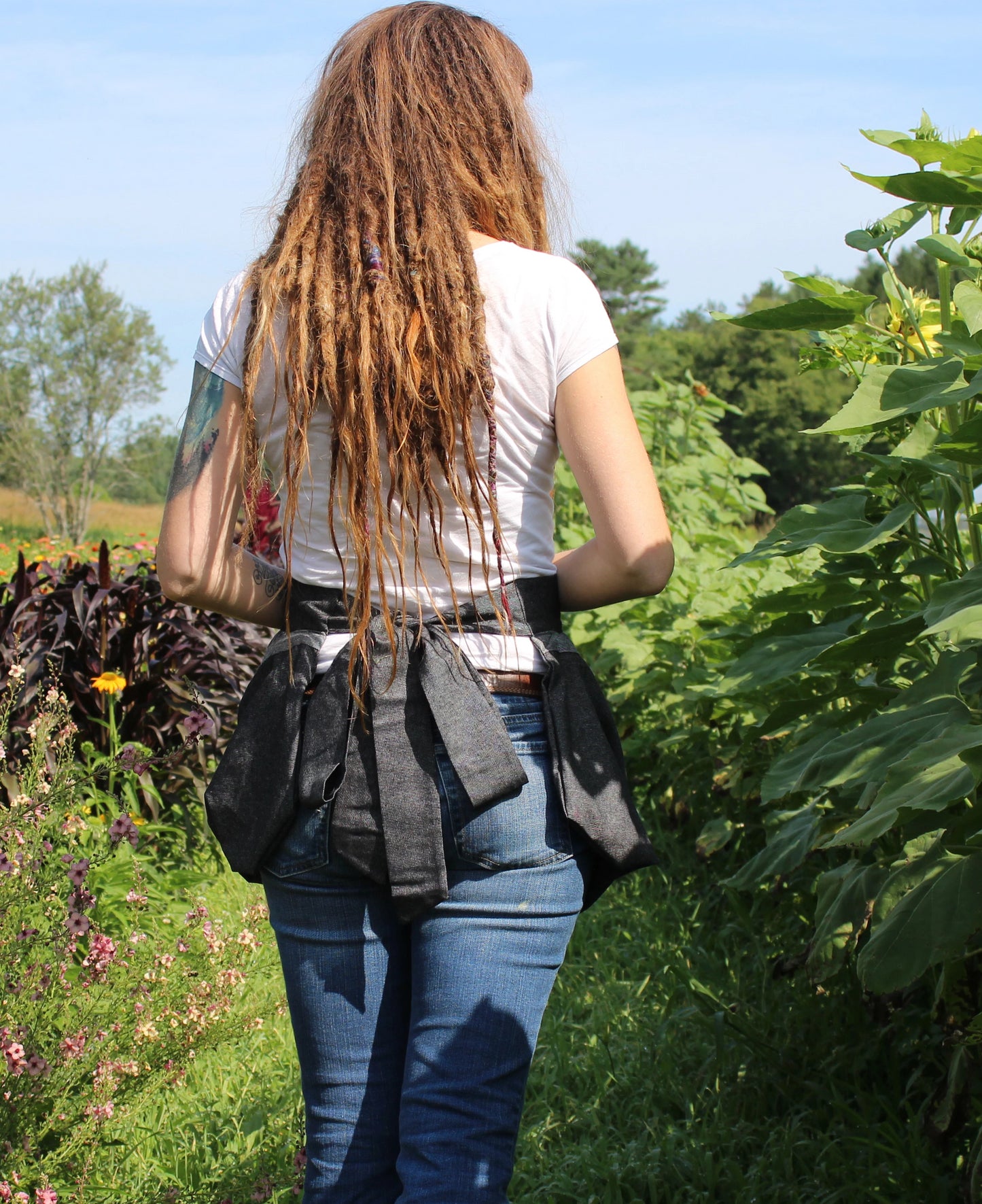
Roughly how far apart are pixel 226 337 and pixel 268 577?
344mm

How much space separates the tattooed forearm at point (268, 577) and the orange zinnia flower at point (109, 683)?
2.19 m

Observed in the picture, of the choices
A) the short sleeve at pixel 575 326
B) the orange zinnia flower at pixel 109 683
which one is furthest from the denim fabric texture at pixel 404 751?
the orange zinnia flower at pixel 109 683

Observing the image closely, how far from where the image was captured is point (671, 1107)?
2.42 meters

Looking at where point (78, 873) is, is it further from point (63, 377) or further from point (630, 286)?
point (630, 286)

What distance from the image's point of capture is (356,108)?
1375mm

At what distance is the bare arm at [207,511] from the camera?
1.36m

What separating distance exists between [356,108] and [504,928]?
0.93m

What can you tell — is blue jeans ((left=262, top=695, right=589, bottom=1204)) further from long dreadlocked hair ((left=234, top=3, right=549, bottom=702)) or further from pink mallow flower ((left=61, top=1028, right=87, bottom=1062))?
pink mallow flower ((left=61, top=1028, right=87, bottom=1062))

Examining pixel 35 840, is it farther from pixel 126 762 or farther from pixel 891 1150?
pixel 891 1150

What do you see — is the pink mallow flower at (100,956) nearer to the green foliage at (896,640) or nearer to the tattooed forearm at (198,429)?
the tattooed forearm at (198,429)

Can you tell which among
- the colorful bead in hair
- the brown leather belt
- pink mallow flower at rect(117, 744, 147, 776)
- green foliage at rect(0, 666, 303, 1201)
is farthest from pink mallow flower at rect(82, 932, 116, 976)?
the colorful bead in hair

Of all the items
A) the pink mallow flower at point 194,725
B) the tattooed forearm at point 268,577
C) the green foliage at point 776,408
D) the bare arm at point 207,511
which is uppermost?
the green foliage at point 776,408

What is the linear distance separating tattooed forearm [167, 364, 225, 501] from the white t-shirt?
2 centimetres

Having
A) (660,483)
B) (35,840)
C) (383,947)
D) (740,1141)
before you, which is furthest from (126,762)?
(660,483)
